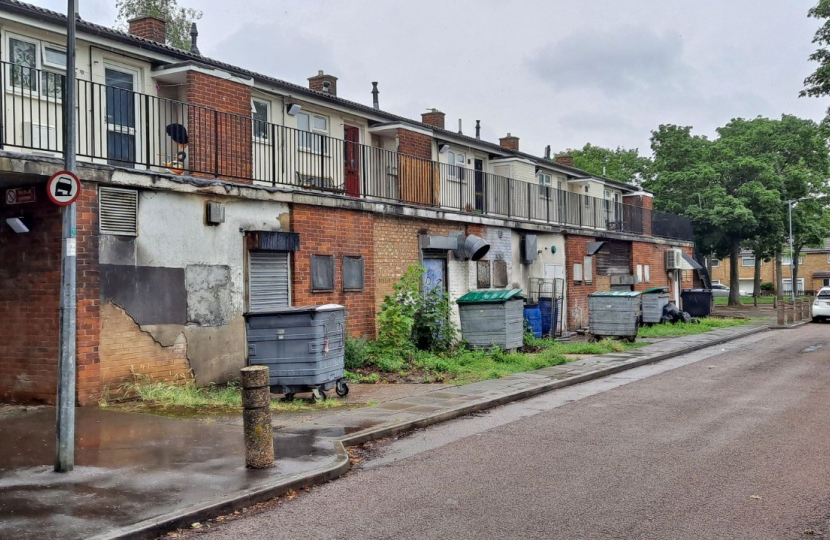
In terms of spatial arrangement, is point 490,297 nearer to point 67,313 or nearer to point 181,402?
point 181,402

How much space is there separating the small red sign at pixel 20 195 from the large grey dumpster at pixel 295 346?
332 cm

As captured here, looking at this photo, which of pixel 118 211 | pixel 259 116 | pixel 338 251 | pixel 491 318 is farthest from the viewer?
pixel 259 116

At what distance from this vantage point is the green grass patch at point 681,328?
23.3 meters

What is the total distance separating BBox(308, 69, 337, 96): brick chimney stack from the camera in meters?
23.0

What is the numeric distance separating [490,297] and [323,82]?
34.6 ft

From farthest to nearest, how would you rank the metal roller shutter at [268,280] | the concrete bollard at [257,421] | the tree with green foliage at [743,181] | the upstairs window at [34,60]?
the tree with green foliage at [743,181], the upstairs window at [34,60], the metal roller shutter at [268,280], the concrete bollard at [257,421]

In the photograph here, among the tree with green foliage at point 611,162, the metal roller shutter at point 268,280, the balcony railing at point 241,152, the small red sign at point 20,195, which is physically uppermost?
the tree with green foliage at point 611,162

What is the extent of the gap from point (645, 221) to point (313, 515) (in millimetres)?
29652

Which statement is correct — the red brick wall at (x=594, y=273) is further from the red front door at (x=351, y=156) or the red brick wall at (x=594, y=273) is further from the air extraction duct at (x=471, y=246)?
the red front door at (x=351, y=156)

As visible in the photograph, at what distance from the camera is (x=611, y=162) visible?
66.0 m

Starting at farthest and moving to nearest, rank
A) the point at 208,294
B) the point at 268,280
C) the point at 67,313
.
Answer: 1. the point at 268,280
2. the point at 208,294
3. the point at 67,313

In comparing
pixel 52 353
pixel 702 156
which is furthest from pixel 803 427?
pixel 702 156

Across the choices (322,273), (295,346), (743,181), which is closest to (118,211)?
(295,346)

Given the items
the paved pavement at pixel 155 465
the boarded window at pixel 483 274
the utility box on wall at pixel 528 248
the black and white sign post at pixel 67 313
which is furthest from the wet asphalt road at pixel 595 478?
the utility box on wall at pixel 528 248
